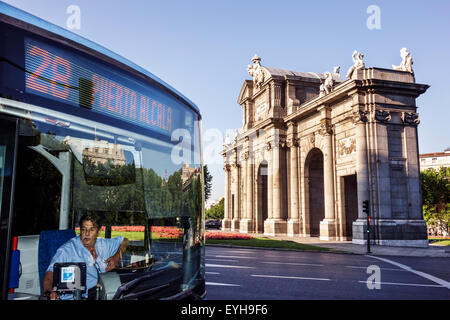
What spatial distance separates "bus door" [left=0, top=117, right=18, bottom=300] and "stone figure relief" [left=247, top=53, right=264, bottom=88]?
3784cm

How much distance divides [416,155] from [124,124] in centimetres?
2486

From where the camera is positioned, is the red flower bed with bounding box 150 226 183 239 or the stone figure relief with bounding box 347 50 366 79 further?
the stone figure relief with bounding box 347 50 366 79

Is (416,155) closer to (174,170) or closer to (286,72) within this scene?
(286,72)

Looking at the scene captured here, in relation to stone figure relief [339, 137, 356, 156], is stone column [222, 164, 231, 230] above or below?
below

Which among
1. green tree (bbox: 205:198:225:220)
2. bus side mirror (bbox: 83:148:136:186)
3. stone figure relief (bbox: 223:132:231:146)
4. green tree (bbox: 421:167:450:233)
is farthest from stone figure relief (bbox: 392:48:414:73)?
green tree (bbox: 205:198:225:220)

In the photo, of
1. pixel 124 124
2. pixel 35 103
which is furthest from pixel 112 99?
pixel 35 103

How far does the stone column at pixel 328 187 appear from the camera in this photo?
27.3 m

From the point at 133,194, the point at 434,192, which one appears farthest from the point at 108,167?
the point at 434,192

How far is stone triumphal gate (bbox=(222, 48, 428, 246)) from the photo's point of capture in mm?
24250

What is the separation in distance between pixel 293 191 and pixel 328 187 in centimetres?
514

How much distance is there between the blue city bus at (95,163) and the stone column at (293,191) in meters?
28.3

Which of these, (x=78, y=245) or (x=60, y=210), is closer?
(x=78, y=245)

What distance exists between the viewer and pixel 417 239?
939 inches

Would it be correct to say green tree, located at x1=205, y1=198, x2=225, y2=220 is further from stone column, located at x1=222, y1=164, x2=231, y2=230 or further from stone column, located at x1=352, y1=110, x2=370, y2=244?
stone column, located at x1=352, y1=110, x2=370, y2=244
